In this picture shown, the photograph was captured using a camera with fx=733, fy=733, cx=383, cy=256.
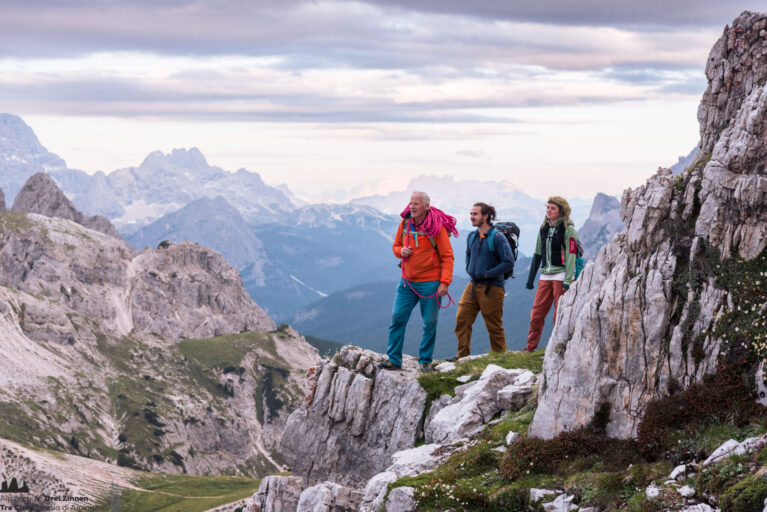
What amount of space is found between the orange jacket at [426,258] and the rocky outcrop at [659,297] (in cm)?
689

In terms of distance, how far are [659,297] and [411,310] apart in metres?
10.4

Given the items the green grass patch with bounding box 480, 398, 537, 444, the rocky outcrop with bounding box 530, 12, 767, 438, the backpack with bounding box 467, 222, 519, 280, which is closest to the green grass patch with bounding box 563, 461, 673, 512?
the rocky outcrop with bounding box 530, 12, 767, 438

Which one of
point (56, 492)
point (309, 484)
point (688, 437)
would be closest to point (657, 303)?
point (688, 437)

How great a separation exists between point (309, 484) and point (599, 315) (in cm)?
1469

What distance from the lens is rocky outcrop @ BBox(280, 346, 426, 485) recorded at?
26.3 metres

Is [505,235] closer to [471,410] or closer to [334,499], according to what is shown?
[471,410]

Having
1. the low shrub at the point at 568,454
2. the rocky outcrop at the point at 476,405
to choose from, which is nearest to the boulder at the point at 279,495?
the rocky outcrop at the point at 476,405

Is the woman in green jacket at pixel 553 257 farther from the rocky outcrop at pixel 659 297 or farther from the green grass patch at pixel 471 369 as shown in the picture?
the rocky outcrop at pixel 659 297

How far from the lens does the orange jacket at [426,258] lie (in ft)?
86.0

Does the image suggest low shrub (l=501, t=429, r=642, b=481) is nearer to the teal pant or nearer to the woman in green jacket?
the teal pant

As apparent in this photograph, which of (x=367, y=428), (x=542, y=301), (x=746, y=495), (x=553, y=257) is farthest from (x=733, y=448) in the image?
(x=367, y=428)

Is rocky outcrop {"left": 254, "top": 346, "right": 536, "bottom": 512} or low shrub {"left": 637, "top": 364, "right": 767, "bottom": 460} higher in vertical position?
low shrub {"left": 637, "top": 364, "right": 767, "bottom": 460}

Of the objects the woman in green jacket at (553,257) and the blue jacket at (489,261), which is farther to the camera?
the woman in green jacket at (553,257)

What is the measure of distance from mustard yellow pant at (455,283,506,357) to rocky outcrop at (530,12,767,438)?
Result: 7925 millimetres
